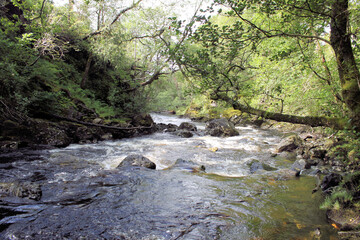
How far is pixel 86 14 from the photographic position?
46.7 feet

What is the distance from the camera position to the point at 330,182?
528 cm

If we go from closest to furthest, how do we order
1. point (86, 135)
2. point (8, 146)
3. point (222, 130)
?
point (8, 146) → point (86, 135) → point (222, 130)

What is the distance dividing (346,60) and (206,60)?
2863 millimetres

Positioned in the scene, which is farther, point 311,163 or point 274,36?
point 311,163

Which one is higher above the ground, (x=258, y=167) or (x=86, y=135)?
(x=86, y=135)

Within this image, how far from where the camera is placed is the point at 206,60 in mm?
4152

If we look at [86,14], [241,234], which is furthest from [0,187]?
[86,14]

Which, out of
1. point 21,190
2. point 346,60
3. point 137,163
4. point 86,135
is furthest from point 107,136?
point 346,60

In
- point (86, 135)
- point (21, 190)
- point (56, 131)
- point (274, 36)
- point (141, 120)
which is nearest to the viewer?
point (274, 36)

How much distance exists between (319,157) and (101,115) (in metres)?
12.6

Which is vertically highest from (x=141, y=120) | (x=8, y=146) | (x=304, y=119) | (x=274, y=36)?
(x=274, y=36)

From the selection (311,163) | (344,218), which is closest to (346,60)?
(344,218)

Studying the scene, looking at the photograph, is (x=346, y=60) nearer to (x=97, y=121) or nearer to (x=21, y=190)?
(x=21, y=190)

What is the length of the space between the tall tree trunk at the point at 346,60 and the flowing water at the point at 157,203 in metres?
2.47
